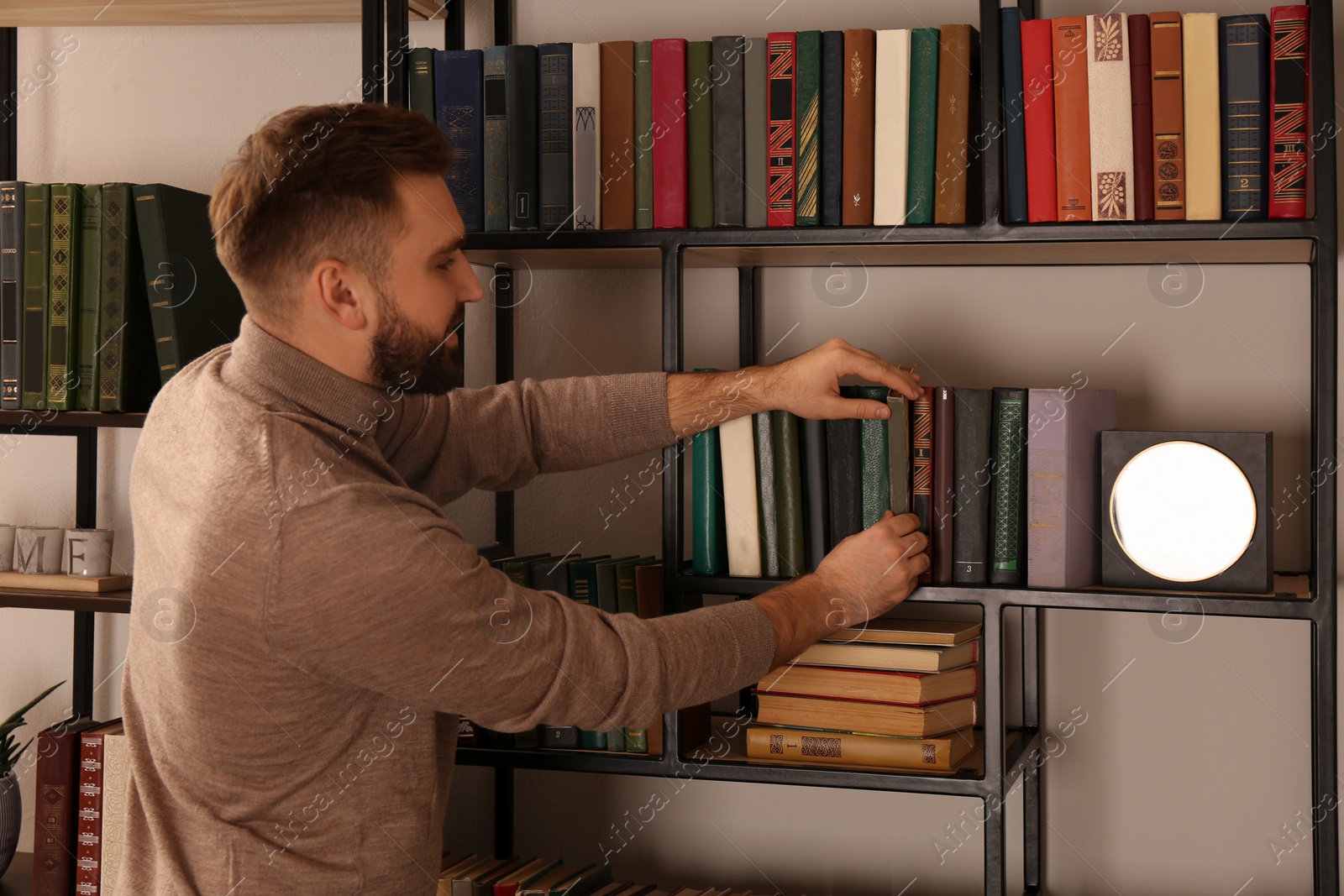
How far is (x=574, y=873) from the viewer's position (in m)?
1.58

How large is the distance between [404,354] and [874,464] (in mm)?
552

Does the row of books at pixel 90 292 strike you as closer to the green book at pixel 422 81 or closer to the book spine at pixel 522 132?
the green book at pixel 422 81

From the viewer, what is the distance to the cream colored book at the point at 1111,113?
4.15ft

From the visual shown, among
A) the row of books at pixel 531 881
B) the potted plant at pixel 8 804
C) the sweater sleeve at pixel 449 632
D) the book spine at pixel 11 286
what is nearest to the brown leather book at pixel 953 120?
the sweater sleeve at pixel 449 632

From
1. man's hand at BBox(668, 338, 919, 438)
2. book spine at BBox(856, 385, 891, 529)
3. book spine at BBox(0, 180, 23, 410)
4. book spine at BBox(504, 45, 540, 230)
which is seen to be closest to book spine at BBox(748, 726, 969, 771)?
book spine at BBox(856, 385, 891, 529)

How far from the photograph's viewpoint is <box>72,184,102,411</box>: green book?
5.13 ft

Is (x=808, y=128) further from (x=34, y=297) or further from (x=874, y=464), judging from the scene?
(x=34, y=297)

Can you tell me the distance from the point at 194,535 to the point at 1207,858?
4.43 feet

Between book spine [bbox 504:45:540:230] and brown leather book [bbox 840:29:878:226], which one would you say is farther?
book spine [bbox 504:45:540:230]

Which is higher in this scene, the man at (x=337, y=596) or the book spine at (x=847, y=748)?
the man at (x=337, y=596)

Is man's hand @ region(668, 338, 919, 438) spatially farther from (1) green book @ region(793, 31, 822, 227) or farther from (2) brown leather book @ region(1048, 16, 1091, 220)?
(2) brown leather book @ region(1048, 16, 1091, 220)

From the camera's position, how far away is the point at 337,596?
41.6 inches

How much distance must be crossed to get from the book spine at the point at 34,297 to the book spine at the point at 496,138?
61 cm

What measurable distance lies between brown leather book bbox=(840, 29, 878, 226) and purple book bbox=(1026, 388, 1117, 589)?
29 centimetres
